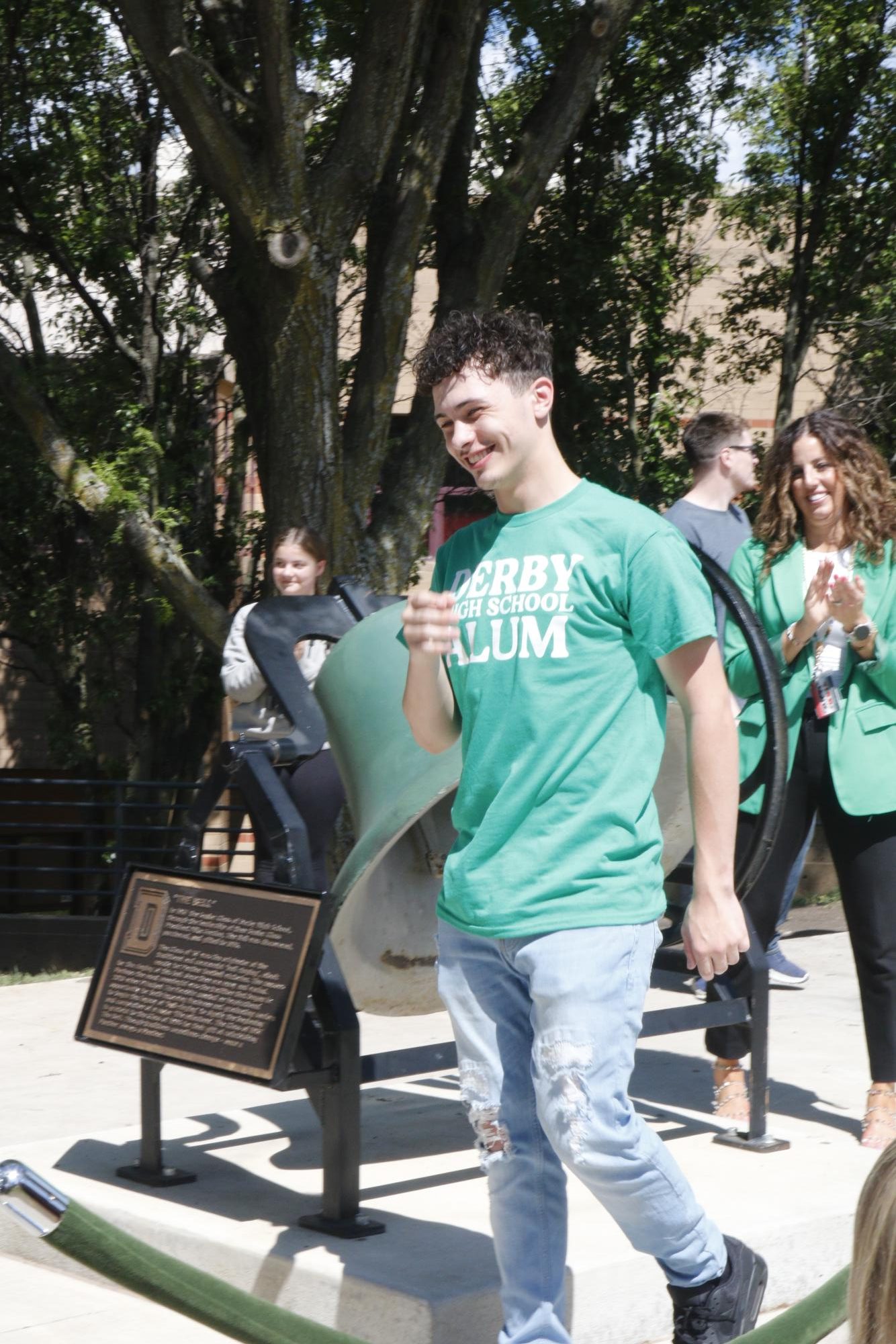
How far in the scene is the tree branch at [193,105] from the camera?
25.1 feet

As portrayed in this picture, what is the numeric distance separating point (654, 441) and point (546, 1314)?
10.1 meters

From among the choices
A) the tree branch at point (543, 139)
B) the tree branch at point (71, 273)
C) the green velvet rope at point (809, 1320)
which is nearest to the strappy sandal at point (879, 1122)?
the green velvet rope at point (809, 1320)

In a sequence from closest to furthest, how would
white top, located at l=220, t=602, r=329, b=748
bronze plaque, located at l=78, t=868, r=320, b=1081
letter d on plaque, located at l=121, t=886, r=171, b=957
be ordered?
1. bronze plaque, located at l=78, t=868, r=320, b=1081
2. letter d on plaque, located at l=121, t=886, r=171, b=957
3. white top, located at l=220, t=602, r=329, b=748

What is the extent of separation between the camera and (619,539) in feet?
8.75

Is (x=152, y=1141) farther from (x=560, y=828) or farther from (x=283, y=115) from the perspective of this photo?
(x=283, y=115)

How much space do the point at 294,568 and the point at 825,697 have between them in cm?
199

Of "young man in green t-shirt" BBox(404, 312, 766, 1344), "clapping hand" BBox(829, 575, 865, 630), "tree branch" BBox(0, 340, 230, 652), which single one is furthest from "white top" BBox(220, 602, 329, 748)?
"tree branch" BBox(0, 340, 230, 652)

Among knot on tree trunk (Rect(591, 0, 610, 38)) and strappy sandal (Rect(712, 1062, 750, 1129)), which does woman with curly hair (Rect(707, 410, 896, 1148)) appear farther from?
knot on tree trunk (Rect(591, 0, 610, 38))

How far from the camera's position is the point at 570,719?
2633mm

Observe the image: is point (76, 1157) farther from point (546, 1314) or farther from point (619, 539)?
point (619, 539)

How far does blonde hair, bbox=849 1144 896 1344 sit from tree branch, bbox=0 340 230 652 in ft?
26.0

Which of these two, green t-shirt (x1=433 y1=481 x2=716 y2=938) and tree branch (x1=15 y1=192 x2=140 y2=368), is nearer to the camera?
green t-shirt (x1=433 y1=481 x2=716 y2=938)

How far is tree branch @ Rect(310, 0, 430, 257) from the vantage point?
799 centimetres

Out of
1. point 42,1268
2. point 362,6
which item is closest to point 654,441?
point 362,6
